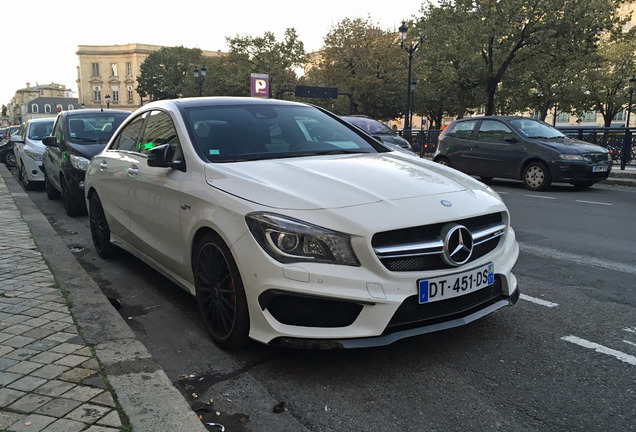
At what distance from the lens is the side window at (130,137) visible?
4.94 metres

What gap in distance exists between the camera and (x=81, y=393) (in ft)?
8.68

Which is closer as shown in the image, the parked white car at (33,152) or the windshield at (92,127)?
the windshield at (92,127)

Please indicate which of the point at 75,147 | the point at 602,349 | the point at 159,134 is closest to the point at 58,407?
the point at 159,134

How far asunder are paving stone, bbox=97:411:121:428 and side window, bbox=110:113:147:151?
289 cm

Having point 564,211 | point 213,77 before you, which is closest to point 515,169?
point 564,211

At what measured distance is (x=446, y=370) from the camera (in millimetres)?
3016

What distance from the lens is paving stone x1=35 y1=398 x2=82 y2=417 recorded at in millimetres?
2471

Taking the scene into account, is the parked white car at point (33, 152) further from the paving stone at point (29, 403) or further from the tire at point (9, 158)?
the paving stone at point (29, 403)

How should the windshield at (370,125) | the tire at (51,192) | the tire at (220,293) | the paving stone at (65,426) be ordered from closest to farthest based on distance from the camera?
1. the paving stone at (65,426)
2. the tire at (220,293)
3. the tire at (51,192)
4. the windshield at (370,125)

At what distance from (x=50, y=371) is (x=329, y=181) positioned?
1839 millimetres

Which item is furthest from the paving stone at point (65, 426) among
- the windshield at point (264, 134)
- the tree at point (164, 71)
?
the tree at point (164, 71)

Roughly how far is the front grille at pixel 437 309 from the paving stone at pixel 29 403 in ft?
5.58

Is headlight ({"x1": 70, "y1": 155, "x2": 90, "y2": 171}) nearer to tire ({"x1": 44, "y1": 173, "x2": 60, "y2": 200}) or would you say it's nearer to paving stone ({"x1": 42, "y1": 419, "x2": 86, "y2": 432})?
tire ({"x1": 44, "y1": 173, "x2": 60, "y2": 200})

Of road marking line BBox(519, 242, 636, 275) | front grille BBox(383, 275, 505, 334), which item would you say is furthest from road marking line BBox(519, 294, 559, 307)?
road marking line BBox(519, 242, 636, 275)
